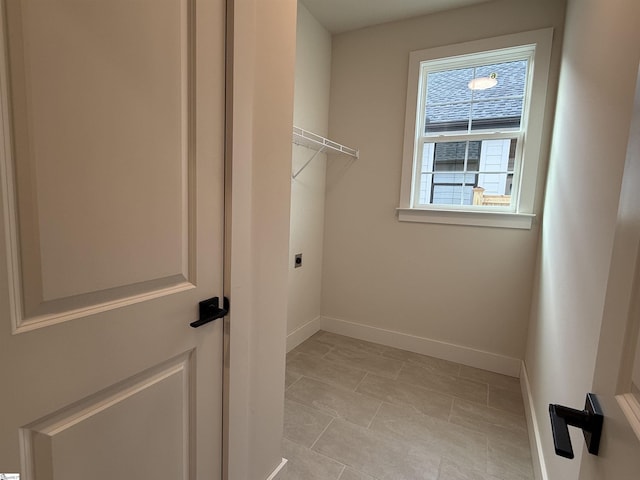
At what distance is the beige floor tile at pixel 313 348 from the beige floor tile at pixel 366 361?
0.06 m

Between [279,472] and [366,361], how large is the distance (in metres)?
1.31

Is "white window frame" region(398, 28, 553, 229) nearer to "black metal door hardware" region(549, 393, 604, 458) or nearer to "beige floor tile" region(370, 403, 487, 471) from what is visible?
"beige floor tile" region(370, 403, 487, 471)

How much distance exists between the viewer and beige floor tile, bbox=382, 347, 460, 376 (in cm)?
248

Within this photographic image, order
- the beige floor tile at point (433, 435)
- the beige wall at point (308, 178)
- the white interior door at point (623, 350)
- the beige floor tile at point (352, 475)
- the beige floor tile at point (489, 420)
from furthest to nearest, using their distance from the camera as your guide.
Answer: the beige wall at point (308, 178)
the beige floor tile at point (489, 420)
the beige floor tile at point (433, 435)
the beige floor tile at point (352, 475)
the white interior door at point (623, 350)

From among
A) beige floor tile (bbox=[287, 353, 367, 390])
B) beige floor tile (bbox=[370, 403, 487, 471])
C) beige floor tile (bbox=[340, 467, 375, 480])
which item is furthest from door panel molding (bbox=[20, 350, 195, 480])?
beige floor tile (bbox=[287, 353, 367, 390])

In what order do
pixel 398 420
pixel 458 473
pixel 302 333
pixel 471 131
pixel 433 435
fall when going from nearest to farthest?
pixel 458 473, pixel 433 435, pixel 398 420, pixel 471 131, pixel 302 333

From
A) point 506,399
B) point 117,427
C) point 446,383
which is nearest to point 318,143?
point 446,383

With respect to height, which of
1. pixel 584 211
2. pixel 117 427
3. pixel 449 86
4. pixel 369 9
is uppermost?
pixel 369 9

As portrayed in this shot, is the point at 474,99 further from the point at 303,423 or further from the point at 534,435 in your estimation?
the point at 303,423

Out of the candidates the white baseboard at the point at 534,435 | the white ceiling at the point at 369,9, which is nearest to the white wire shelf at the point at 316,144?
the white ceiling at the point at 369,9

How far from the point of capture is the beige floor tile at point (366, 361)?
244 cm

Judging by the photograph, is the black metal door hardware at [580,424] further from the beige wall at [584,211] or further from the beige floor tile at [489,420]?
the beige floor tile at [489,420]

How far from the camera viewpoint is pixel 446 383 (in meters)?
2.29

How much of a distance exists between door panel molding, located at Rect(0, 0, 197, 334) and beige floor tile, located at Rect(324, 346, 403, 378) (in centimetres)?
195
